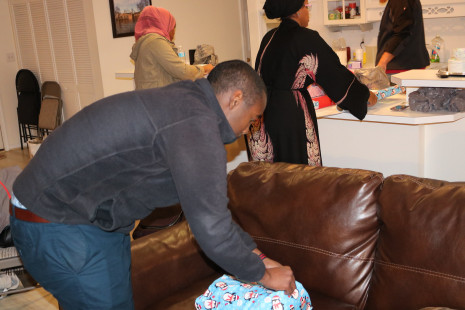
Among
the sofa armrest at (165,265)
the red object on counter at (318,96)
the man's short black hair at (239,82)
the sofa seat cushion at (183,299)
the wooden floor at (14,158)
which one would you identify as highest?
the man's short black hair at (239,82)

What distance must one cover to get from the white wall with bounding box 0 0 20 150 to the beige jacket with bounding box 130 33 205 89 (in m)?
3.81

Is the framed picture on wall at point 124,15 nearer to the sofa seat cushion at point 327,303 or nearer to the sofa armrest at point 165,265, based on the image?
the sofa armrest at point 165,265

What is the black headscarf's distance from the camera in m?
2.73

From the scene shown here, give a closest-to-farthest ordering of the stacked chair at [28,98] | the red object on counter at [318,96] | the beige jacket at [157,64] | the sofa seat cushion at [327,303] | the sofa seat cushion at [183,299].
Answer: the sofa seat cushion at [327,303], the sofa seat cushion at [183,299], the red object on counter at [318,96], the beige jacket at [157,64], the stacked chair at [28,98]

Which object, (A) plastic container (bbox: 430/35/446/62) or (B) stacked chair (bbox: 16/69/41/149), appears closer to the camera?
(A) plastic container (bbox: 430/35/446/62)

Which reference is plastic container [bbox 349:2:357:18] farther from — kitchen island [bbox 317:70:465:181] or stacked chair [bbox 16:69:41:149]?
stacked chair [bbox 16:69:41:149]

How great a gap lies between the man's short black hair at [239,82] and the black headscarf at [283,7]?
138 centimetres

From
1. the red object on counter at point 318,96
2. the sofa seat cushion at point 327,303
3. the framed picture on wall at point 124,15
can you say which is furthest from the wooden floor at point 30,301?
the framed picture on wall at point 124,15

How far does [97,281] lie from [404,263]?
3.41 ft

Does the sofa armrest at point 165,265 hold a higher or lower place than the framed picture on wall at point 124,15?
lower

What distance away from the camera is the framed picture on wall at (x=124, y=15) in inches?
225

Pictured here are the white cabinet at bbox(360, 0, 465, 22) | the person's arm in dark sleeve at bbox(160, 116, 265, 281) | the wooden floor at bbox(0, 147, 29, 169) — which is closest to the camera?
the person's arm in dark sleeve at bbox(160, 116, 265, 281)

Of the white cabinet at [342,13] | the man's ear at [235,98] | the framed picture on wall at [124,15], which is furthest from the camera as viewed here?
the framed picture on wall at [124,15]

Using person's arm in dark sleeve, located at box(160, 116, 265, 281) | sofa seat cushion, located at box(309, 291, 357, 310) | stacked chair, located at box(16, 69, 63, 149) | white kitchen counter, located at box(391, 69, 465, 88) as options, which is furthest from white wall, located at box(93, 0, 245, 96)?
person's arm in dark sleeve, located at box(160, 116, 265, 281)
